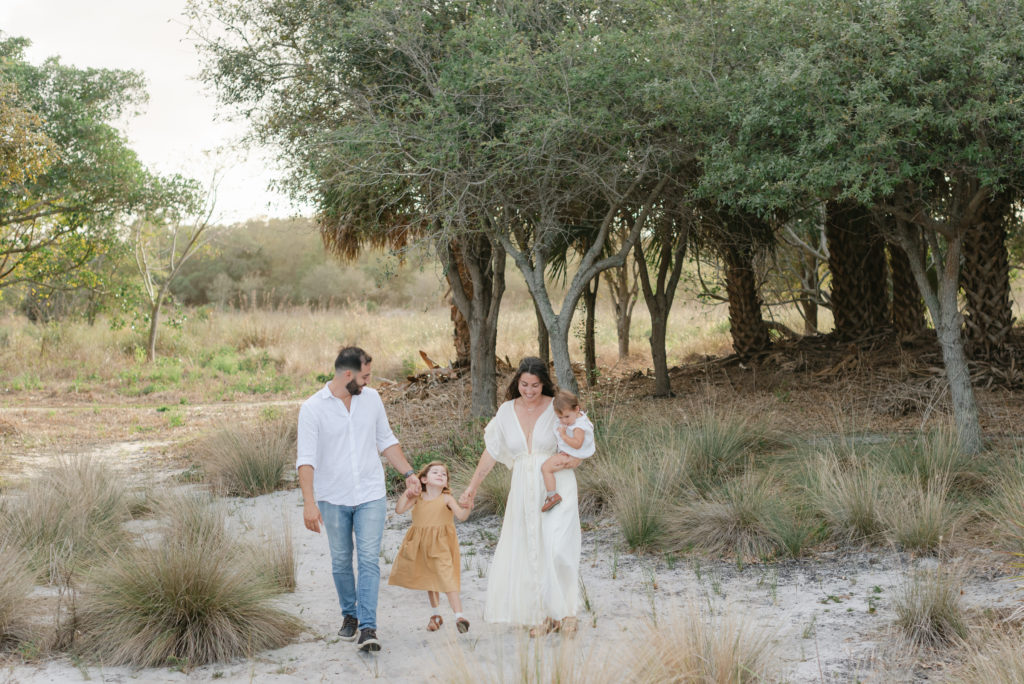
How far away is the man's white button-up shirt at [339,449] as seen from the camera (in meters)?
5.62

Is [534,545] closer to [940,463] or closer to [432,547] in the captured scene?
[432,547]

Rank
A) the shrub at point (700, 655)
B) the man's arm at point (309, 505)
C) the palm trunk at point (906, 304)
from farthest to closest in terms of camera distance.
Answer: the palm trunk at point (906, 304) < the man's arm at point (309, 505) < the shrub at point (700, 655)

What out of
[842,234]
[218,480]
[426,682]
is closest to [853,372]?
[842,234]

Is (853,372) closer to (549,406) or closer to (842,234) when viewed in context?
(842,234)

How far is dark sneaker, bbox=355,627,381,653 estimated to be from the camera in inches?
217

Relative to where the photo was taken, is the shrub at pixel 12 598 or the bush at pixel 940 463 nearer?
the shrub at pixel 12 598

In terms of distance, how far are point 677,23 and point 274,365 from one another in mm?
18791

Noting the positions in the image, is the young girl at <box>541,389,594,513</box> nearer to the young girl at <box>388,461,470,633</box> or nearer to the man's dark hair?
the young girl at <box>388,461,470,633</box>

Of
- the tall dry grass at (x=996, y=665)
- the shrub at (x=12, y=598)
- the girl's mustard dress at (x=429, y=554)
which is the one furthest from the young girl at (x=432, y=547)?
the tall dry grass at (x=996, y=665)

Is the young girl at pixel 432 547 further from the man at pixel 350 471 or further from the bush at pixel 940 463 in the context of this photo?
the bush at pixel 940 463

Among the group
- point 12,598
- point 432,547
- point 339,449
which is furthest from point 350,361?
point 12,598

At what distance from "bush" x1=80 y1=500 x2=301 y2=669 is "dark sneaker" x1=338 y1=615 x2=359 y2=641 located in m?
0.34

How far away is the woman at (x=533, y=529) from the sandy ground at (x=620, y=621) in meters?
0.20

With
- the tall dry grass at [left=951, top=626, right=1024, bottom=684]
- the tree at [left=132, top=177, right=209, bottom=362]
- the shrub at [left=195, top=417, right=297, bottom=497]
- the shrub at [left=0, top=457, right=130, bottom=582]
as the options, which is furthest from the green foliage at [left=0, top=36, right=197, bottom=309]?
the tall dry grass at [left=951, top=626, right=1024, bottom=684]
